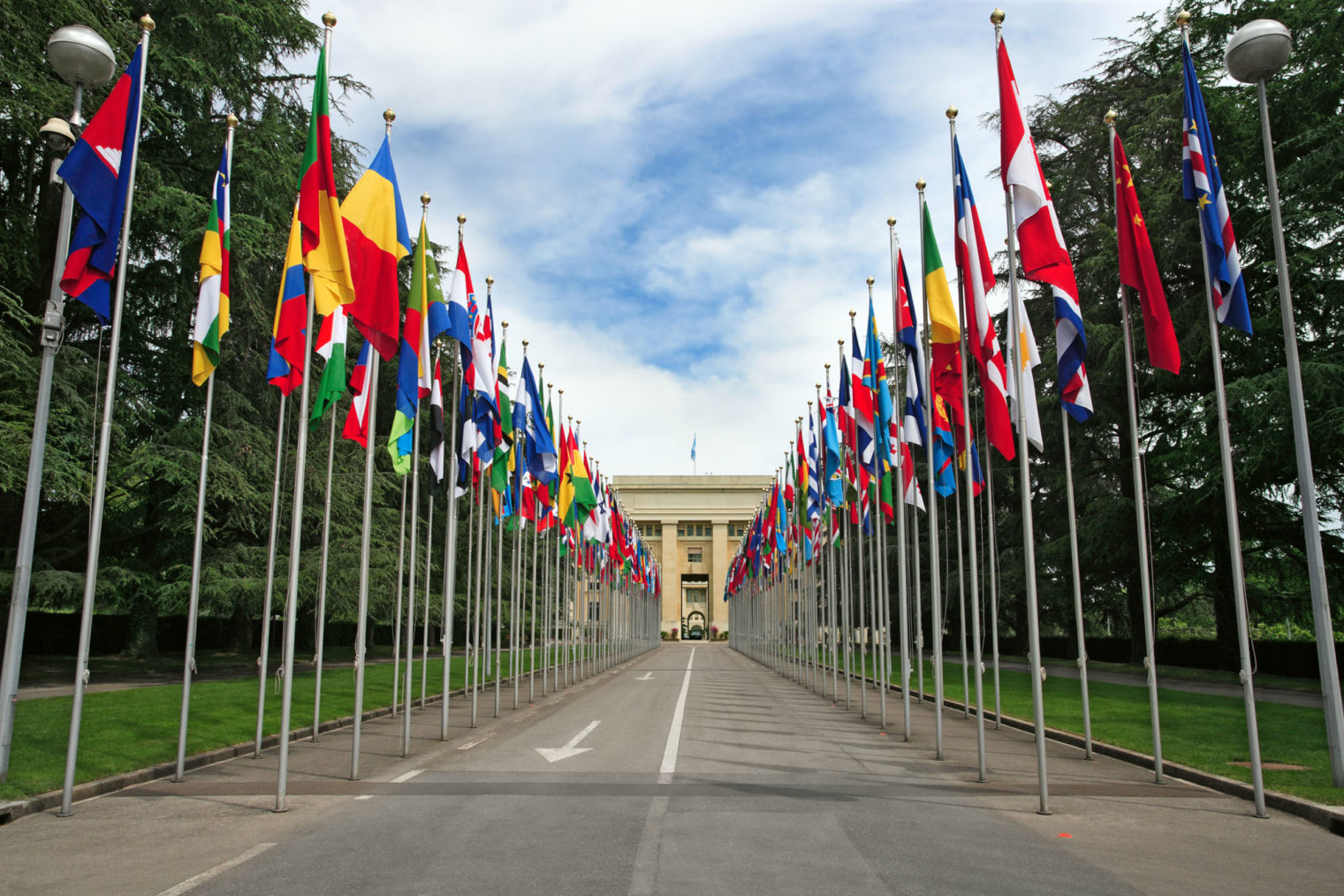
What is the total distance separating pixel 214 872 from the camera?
22.0 ft

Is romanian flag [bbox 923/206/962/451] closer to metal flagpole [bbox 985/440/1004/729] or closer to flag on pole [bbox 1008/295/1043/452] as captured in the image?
flag on pole [bbox 1008/295/1043/452]

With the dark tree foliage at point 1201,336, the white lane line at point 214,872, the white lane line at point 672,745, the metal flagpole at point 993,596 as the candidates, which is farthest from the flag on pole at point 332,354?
the dark tree foliage at point 1201,336

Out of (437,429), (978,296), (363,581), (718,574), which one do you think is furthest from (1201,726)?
(718,574)

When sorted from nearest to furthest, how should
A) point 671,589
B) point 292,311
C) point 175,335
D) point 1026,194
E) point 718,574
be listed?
1. point 1026,194
2. point 292,311
3. point 175,335
4. point 671,589
5. point 718,574

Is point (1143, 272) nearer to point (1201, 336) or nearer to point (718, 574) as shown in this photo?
point (1201, 336)

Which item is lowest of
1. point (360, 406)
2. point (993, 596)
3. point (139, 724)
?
point (139, 724)

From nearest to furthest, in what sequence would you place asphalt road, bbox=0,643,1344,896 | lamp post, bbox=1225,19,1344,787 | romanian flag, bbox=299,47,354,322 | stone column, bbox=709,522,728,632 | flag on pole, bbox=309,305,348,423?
asphalt road, bbox=0,643,1344,896 < lamp post, bbox=1225,19,1344,787 < romanian flag, bbox=299,47,354,322 < flag on pole, bbox=309,305,348,423 < stone column, bbox=709,522,728,632

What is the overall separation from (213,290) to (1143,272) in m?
11.1

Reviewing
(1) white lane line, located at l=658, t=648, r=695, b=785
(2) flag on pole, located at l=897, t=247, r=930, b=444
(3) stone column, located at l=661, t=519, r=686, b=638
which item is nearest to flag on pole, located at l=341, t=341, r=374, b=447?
(1) white lane line, located at l=658, t=648, r=695, b=785

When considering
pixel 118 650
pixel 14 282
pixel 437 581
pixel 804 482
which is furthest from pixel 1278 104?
pixel 118 650

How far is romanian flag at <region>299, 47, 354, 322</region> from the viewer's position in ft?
34.1

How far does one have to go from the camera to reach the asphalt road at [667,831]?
21.3 ft

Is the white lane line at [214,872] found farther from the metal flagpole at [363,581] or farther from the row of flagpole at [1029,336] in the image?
the row of flagpole at [1029,336]

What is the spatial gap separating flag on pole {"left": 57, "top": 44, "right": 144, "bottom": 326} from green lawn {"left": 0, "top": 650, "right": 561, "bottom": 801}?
506 centimetres
